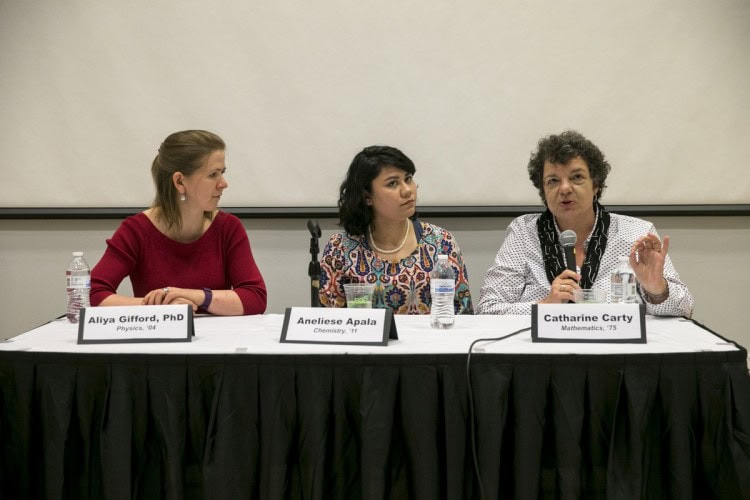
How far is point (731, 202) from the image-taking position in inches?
132

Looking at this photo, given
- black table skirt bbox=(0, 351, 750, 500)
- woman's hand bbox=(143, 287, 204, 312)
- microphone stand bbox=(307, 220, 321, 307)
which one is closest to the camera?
black table skirt bbox=(0, 351, 750, 500)

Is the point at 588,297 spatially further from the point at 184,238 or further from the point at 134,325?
the point at 184,238

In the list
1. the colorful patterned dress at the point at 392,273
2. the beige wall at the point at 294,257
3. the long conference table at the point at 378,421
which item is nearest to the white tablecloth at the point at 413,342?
the long conference table at the point at 378,421

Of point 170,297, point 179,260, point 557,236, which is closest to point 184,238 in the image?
point 179,260

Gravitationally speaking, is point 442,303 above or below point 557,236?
below

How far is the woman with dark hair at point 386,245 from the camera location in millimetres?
2709

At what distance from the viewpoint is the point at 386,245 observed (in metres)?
2.83

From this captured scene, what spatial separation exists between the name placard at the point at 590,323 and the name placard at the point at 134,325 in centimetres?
92

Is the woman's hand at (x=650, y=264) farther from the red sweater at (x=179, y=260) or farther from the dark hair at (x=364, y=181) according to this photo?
the red sweater at (x=179, y=260)

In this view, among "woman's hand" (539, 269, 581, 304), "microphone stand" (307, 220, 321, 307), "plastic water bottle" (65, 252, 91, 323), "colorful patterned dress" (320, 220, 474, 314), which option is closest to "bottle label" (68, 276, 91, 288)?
"plastic water bottle" (65, 252, 91, 323)

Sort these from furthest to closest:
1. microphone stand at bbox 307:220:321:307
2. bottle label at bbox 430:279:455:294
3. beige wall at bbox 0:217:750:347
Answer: beige wall at bbox 0:217:750:347
microphone stand at bbox 307:220:321:307
bottle label at bbox 430:279:455:294

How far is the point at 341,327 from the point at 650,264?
40.0 inches

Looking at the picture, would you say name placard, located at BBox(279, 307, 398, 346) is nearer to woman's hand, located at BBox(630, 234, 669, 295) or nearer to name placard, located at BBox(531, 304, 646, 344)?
name placard, located at BBox(531, 304, 646, 344)

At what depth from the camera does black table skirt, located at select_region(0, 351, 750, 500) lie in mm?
1662
